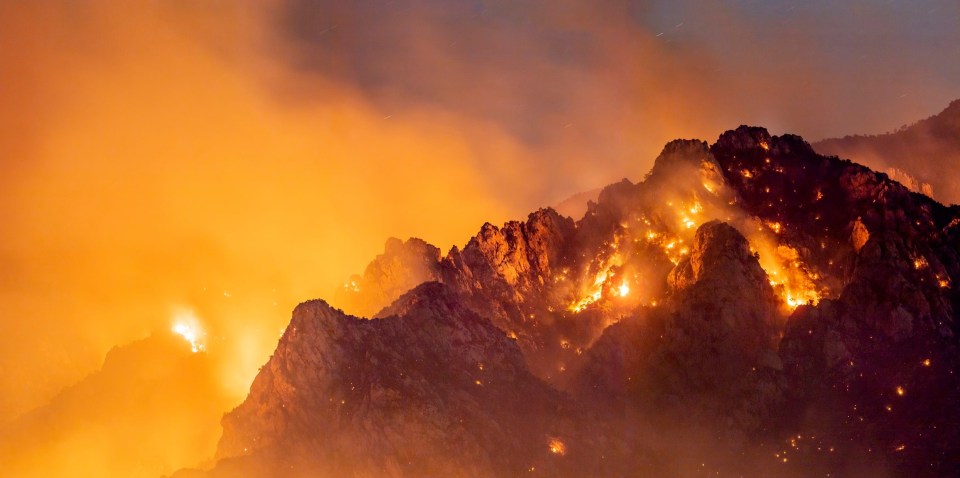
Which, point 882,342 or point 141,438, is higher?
point 141,438

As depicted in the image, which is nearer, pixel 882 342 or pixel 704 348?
pixel 882 342

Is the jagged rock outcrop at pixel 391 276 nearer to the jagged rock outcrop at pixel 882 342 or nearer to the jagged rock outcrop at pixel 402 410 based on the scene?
the jagged rock outcrop at pixel 402 410

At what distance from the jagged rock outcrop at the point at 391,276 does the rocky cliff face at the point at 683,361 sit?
89.3 ft

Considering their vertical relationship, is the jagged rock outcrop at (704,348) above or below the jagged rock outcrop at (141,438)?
below

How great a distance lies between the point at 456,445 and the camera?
76562mm

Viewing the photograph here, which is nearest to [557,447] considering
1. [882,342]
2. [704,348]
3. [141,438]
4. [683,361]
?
[683,361]

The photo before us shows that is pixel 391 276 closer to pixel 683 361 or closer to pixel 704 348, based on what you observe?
pixel 683 361

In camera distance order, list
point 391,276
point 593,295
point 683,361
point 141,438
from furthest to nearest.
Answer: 1. point 141,438
2. point 391,276
3. point 593,295
4. point 683,361

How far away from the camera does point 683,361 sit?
318 ft

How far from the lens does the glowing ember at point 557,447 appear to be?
80.5 meters

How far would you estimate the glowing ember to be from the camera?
80.5 meters

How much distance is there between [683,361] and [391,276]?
260 ft

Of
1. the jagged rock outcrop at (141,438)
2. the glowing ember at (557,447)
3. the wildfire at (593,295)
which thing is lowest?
the glowing ember at (557,447)

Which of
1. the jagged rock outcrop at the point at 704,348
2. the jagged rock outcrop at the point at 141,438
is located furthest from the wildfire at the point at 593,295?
the jagged rock outcrop at the point at 141,438
